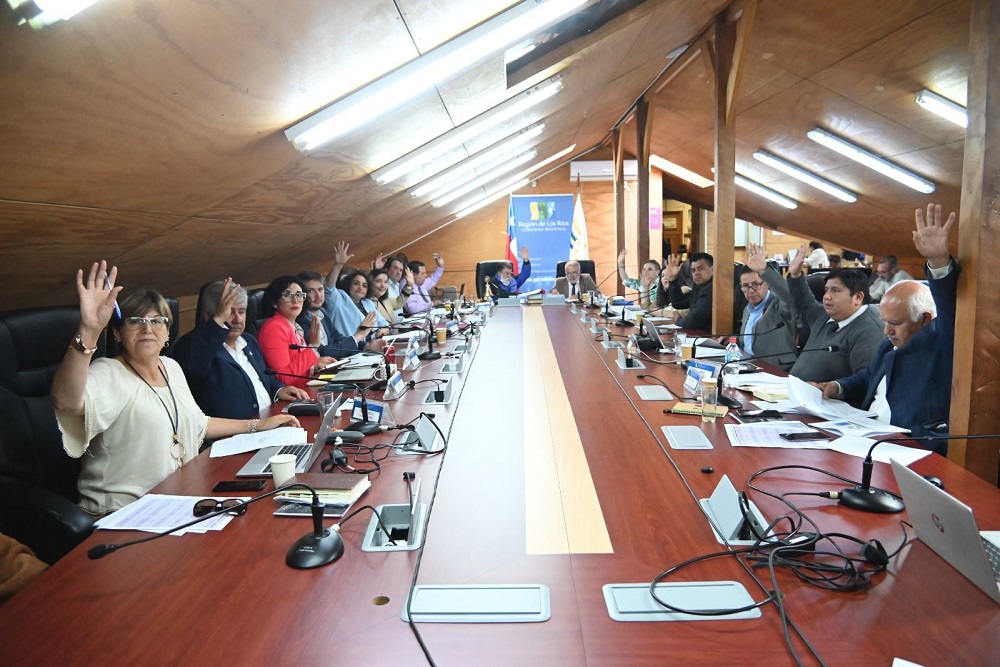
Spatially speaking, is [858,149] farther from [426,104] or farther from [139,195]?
[139,195]

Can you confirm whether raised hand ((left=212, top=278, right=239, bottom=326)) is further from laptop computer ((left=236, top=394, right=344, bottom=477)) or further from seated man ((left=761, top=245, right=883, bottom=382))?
seated man ((left=761, top=245, right=883, bottom=382))

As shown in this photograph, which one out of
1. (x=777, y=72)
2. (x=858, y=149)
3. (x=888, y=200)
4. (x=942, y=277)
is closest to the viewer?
(x=942, y=277)

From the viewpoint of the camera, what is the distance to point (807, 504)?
1486 millimetres

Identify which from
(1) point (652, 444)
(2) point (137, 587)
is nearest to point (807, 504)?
(1) point (652, 444)

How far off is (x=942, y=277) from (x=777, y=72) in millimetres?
4114

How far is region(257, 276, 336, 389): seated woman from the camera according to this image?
3.22 m

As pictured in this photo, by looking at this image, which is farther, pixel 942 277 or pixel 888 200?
pixel 888 200

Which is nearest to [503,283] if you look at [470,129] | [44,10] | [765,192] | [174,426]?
[470,129]

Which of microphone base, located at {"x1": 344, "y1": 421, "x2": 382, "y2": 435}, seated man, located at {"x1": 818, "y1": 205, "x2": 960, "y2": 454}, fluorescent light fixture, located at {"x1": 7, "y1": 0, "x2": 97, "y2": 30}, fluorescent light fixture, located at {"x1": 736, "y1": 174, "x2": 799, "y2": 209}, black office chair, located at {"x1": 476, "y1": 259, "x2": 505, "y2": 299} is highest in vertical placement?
fluorescent light fixture, located at {"x1": 736, "y1": 174, "x2": 799, "y2": 209}

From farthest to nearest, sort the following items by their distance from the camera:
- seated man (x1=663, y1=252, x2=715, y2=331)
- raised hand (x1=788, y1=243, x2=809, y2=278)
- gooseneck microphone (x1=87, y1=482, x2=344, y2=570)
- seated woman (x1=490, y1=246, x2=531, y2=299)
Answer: seated woman (x1=490, y1=246, x2=531, y2=299) < seated man (x1=663, y1=252, x2=715, y2=331) < raised hand (x1=788, y1=243, x2=809, y2=278) < gooseneck microphone (x1=87, y1=482, x2=344, y2=570)

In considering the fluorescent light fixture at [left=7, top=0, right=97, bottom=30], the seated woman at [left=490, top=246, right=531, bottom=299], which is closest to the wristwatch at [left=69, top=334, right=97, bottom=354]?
the fluorescent light fixture at [left=7, top=0, right=97, bottom=30]

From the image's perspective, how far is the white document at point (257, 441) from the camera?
1.97 meters

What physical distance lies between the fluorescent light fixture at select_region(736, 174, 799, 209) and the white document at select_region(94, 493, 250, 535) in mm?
8725

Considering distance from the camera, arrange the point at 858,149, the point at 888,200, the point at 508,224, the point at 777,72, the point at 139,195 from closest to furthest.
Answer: the point at 139,195 < the point at 777,72 < the point at 858,149 < the point at 888,200 < the point at 508,224
